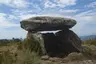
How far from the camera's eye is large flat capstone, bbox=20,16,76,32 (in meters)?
16.7

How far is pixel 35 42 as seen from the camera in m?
16.5

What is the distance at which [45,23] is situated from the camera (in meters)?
16.5

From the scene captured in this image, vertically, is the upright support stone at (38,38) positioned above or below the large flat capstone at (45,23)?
below

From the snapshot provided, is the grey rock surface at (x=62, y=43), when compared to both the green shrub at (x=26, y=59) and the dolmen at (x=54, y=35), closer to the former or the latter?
the dolmen at (x=54, y=35)

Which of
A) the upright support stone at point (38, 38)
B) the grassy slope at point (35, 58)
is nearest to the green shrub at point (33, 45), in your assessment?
the upright support stone at point (38, 38)

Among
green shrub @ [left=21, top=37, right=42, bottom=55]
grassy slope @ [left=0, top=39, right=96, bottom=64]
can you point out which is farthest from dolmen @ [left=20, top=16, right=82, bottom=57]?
grassy slope @ [left=0, top=39, right=96, bottom=64]

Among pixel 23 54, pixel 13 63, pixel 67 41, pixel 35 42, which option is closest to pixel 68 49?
pixel 67 41

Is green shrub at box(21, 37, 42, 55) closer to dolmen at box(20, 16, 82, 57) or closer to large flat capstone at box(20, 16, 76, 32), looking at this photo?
dolmen at box(20, 16, 82, 57)

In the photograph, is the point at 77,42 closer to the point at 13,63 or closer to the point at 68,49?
the point at 68,49

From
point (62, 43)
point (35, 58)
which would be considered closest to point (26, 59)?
point (35, 58)

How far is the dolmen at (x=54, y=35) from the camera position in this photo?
16703 millimetres

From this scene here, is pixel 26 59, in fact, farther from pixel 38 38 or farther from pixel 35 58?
pixel 38 38

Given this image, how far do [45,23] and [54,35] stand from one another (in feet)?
8.06

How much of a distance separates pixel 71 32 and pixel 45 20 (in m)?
2.30
